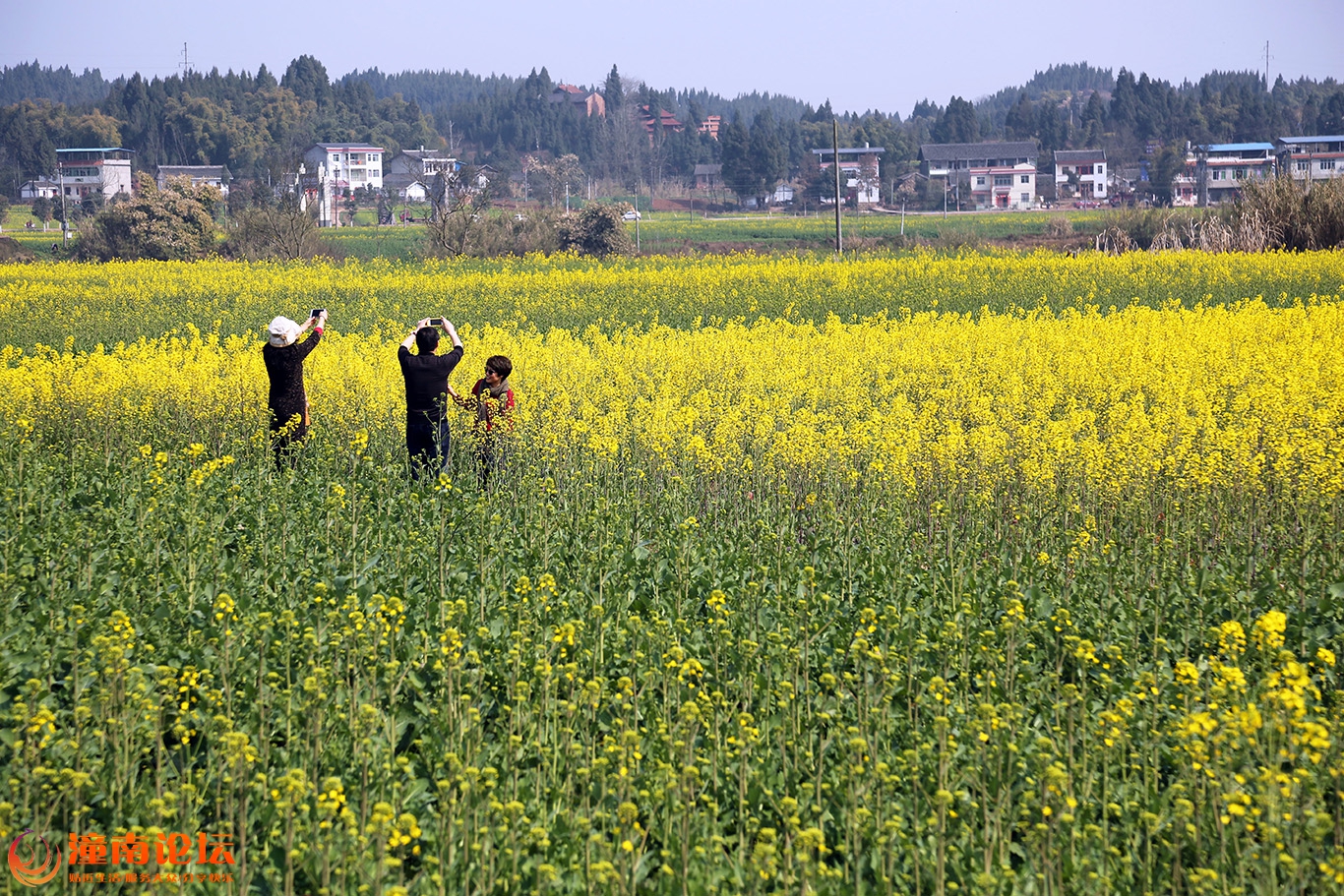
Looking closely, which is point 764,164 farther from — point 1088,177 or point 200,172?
point 200,172

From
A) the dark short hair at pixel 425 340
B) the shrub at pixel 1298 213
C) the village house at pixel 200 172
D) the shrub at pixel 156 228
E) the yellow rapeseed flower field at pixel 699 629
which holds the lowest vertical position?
the yellow rapeseed flower field at pixel 699 629

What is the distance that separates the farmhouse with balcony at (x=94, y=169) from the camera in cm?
11725

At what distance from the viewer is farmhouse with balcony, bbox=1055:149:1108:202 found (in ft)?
380

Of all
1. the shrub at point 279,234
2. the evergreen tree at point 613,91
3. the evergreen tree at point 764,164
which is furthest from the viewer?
the evergreen tree at point 613,91

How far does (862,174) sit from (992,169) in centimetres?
1355

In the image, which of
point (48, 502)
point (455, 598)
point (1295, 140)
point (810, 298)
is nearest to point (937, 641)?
point (455, 598)

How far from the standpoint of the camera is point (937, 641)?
6344mm

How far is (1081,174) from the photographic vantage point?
117250 millimetres

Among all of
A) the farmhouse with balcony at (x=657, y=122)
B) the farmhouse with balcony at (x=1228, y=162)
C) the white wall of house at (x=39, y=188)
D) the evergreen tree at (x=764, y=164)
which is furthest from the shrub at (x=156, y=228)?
the farmhouse with balcony at (x=657, y=122)

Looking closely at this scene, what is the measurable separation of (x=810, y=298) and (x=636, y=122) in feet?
484

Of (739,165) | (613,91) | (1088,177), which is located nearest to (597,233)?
(739,165)

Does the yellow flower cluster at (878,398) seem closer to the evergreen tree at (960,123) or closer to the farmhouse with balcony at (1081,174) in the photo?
the farmhouse with balcony at (1081,174)

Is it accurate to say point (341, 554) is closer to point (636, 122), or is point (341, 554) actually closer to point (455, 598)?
point (455, 598)

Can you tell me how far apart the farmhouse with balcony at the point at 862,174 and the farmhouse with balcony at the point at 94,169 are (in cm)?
7046
